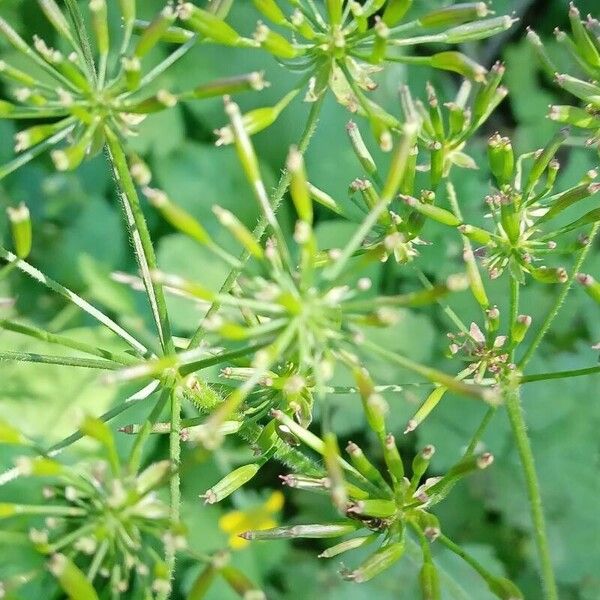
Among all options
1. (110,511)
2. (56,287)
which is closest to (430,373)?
(110,511)

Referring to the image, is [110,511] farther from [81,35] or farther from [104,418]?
[81,35]

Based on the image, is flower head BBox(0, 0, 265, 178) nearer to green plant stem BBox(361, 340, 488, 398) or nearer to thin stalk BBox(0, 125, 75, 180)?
thin stalk BBox(0, 125, 75, 180)

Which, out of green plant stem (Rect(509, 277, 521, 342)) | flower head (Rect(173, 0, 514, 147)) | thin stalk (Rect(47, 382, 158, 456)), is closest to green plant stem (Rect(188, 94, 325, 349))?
flower head (Rect(173, 0, 514, 147))

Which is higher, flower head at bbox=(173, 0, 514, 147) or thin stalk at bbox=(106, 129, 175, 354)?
flower head at bbox=(173, 0, 514, 147)

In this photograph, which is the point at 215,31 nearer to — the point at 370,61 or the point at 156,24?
the point at 156,24

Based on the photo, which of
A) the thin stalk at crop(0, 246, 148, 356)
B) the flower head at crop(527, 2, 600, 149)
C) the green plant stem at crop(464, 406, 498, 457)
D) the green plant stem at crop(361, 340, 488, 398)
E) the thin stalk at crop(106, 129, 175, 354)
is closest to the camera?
the green plant stem at crop(361, 340, 488, 398)

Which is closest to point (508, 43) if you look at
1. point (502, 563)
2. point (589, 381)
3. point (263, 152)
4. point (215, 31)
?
point (263, 152)

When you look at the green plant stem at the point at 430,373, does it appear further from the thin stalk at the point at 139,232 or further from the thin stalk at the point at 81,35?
the thin stalk at the point at 81,35

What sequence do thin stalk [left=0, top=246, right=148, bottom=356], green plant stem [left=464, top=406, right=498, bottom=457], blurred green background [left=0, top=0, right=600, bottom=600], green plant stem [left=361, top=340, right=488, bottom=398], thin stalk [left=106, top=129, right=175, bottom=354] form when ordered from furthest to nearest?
blurred green background [left=0, top=0, right=600, bottom=600] < green plant stem [left=464, top=406, right=498, bottom=457] < thin stalk [left=0, top=246, right=148, bottom=356] < thin stalk [left=106, top=129, right=175, bottom=354] < green plant stem [left=361, top=340, right=488, bottom=398]
